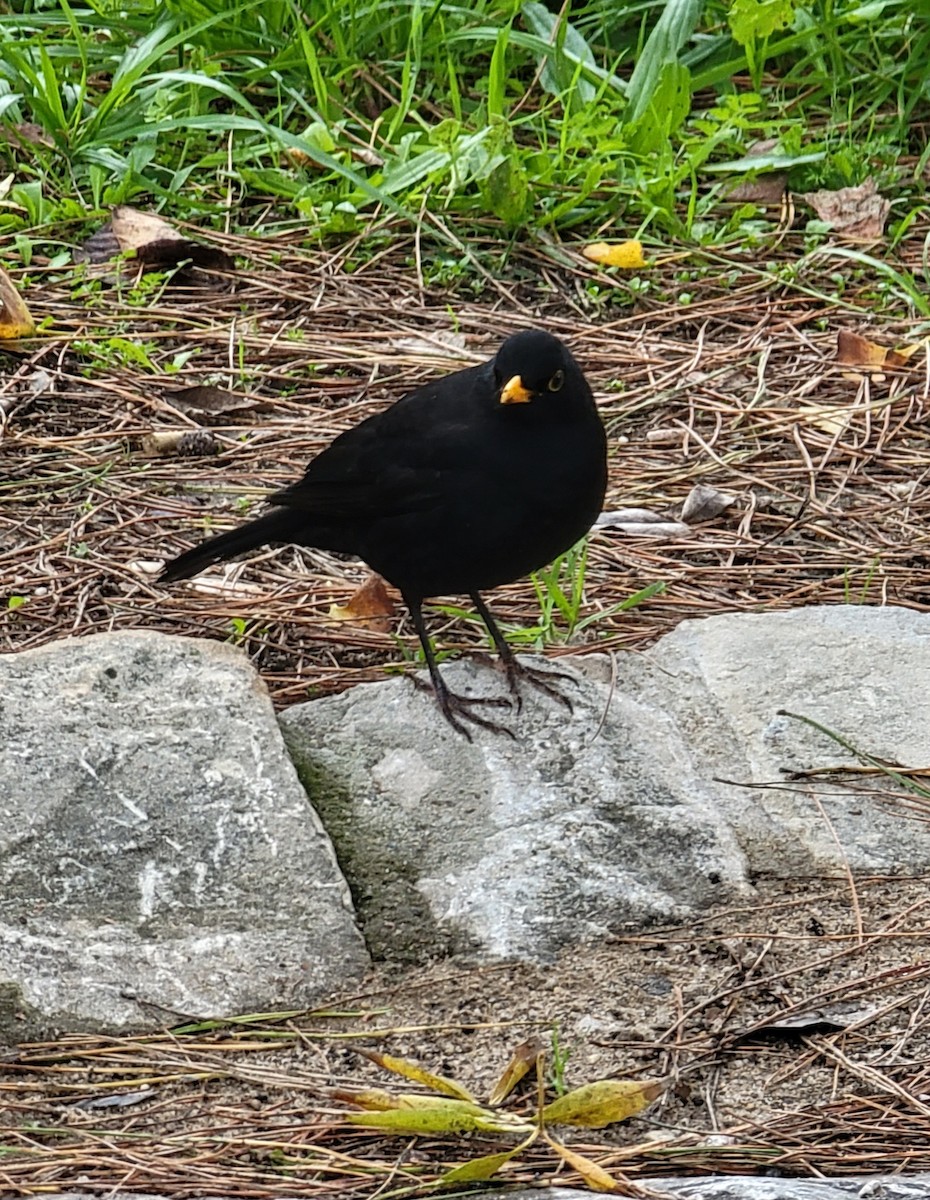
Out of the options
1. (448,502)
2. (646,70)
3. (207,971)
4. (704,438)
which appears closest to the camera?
(207,971)

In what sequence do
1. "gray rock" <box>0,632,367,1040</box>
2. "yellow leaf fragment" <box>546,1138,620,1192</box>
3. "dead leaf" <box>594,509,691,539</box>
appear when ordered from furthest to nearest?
"dead leaf" <box>594,509,691,539</box>, "gray rock" <box>0,632,367,1040</box>, "yellow leaf fragment" <box>546,1138,620,1192</box>

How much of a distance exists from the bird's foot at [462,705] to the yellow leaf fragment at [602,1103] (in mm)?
1141

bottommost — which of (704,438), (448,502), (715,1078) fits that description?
(704,438)

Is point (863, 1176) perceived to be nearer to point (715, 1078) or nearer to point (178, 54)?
point (715, 1078)

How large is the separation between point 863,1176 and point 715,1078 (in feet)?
0.97

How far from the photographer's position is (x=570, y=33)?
20.2 ft

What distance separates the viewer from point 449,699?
3477 mm

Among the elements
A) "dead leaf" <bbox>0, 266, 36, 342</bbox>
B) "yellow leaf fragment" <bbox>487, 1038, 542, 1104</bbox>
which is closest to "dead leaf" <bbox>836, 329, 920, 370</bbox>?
"dead leaf" <bbox>0, 266, 36, 342</bbox>

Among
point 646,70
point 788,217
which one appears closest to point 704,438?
point 788,217

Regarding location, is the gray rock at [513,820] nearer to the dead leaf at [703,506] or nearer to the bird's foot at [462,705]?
the bird's foot at [462,705]

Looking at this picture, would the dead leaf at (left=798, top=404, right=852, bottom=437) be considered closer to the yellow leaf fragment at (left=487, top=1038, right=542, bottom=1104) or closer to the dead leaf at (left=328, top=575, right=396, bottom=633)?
the dead leaf at (left=328, top=575, right=396, bottom=633)

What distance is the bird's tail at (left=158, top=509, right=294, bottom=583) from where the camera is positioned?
12.3 feet

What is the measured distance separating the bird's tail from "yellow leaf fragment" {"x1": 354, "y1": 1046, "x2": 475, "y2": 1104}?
1.57 metres

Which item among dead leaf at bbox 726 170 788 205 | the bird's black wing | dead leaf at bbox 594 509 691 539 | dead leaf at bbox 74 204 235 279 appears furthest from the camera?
dead leaf at bbox 726 170 788 205
